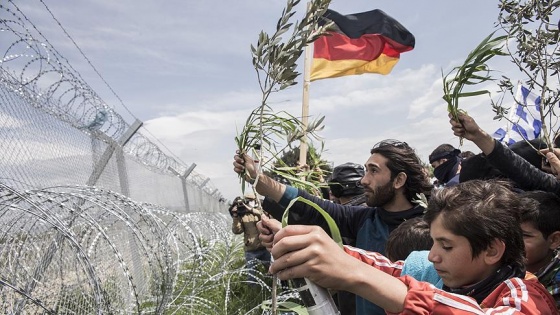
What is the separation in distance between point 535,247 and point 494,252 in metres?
0.77

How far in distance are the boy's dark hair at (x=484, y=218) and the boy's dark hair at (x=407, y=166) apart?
1.18 meters

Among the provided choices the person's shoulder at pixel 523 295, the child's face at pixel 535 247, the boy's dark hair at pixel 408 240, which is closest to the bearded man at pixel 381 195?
the boy's dark hair at pixel 408 240

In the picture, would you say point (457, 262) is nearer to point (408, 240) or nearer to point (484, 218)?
point (484, 218)

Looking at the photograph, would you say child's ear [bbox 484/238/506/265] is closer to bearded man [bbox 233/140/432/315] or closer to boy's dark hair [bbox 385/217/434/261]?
boy's dark hair [bbox 385/217/434/261]

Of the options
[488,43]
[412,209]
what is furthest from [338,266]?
[412,209]

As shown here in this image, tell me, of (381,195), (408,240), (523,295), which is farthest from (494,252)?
(381,195)

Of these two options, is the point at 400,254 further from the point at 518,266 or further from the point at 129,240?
the point at 129,240

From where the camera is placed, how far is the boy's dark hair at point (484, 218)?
1.54 metres

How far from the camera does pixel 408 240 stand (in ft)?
7.48

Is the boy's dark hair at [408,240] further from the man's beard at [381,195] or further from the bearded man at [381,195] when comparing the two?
the man's beard at [381,195]

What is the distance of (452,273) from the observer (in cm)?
153

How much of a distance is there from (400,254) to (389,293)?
1379 millimetres

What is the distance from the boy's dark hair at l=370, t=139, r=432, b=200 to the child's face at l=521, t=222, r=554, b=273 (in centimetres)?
78

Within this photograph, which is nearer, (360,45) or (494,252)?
(494,252)
